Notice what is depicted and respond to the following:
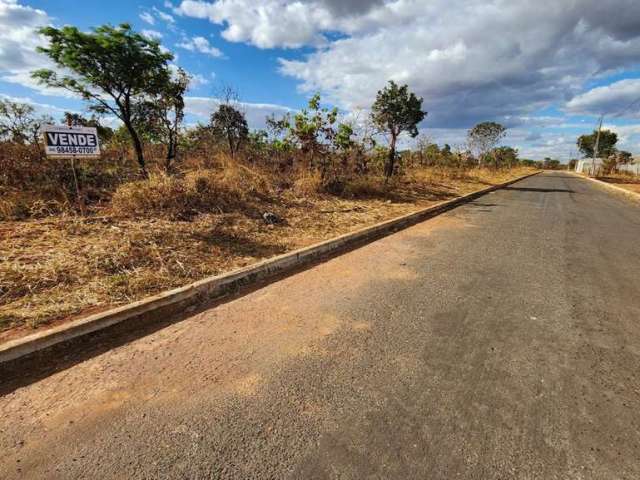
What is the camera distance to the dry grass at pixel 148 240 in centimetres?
300

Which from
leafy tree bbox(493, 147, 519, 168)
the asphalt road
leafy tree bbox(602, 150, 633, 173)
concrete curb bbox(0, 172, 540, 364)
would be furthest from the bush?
leafy tree bbox(602, 150, 633, 173)

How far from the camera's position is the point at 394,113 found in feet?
45.5

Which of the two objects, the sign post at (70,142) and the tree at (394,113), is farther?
the tree at (394,113)

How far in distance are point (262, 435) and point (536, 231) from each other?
7197 millimetres

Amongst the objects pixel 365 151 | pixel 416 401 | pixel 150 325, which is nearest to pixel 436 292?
pixel 416 401

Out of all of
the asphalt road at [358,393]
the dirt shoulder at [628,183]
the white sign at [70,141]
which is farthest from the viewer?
the dirt shoulder at [628,183]

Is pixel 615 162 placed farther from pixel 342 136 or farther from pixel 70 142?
pixel 70 142

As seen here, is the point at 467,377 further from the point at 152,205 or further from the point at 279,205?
the point at 279,205

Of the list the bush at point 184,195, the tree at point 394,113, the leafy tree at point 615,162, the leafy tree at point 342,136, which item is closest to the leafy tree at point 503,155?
the leafy tree at point 615,162

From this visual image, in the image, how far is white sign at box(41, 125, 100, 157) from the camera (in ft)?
14.5

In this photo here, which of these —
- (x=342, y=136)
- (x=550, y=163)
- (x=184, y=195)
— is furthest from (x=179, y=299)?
(x=550, y=163)

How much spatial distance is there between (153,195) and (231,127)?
10.8m

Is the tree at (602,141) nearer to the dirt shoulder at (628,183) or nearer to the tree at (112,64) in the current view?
the dirt shoulder at (628,183)

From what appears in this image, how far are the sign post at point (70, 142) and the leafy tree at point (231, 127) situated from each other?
32.8ft
